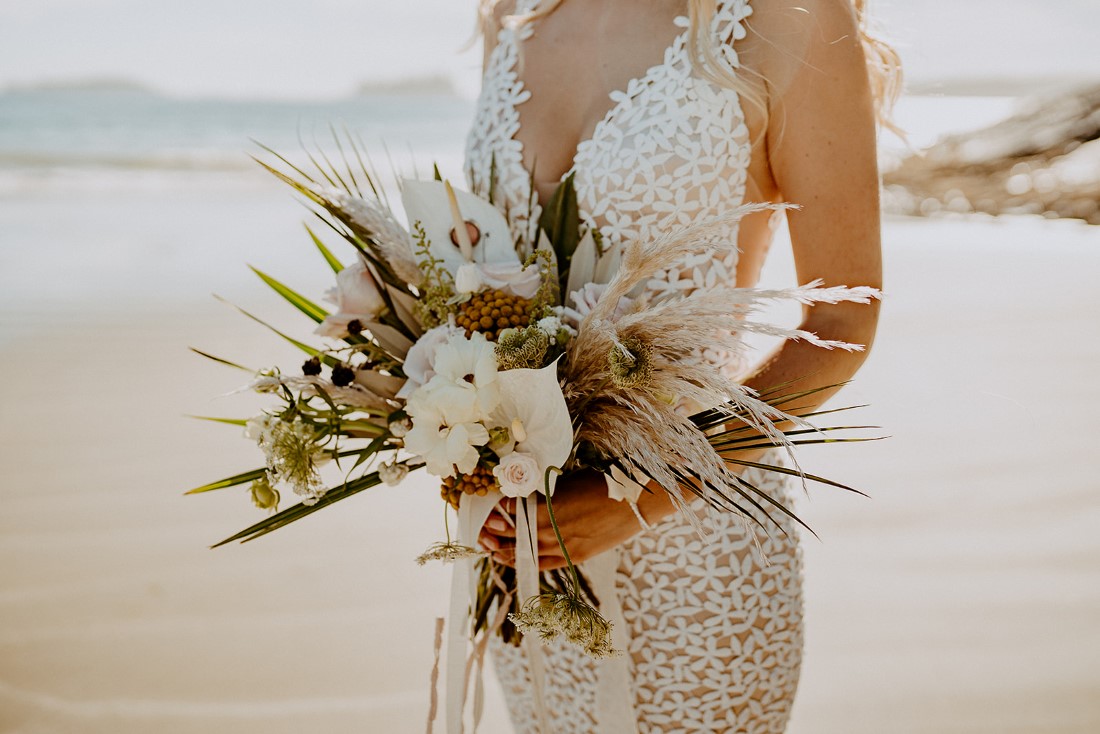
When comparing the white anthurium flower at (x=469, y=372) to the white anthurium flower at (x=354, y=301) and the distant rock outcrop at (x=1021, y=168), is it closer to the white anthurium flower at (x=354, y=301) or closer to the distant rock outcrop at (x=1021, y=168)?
the white anthurium flower at (x=354, y=301)

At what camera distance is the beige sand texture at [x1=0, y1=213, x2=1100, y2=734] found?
328 centimetres

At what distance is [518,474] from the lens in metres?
1.21

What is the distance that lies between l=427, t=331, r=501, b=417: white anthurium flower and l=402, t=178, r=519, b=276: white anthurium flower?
0.26 metres

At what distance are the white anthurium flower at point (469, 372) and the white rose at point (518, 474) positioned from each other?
0.07m

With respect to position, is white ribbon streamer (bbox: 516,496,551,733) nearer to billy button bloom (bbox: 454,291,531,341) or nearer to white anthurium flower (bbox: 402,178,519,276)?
billy button bloom (bbox: 454,291,531,341)

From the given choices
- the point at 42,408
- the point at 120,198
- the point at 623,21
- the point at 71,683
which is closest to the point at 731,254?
the point at 623,21

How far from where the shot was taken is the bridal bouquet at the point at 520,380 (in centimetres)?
113

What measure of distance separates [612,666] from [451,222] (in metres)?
0.78

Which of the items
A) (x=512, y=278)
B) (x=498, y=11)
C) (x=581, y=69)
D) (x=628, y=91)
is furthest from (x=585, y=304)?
(x=498, y=11)

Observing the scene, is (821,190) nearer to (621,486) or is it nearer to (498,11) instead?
(621,486)

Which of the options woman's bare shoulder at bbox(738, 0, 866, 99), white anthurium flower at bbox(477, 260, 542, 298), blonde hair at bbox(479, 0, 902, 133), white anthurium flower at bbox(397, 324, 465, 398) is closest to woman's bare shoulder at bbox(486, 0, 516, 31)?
blonde hair at bbox(479, 0, 902, 133)

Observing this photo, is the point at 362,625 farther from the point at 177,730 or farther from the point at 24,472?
the point at 24,472

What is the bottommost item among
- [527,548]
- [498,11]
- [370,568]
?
[370,568]

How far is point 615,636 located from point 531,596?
13.2 inches
